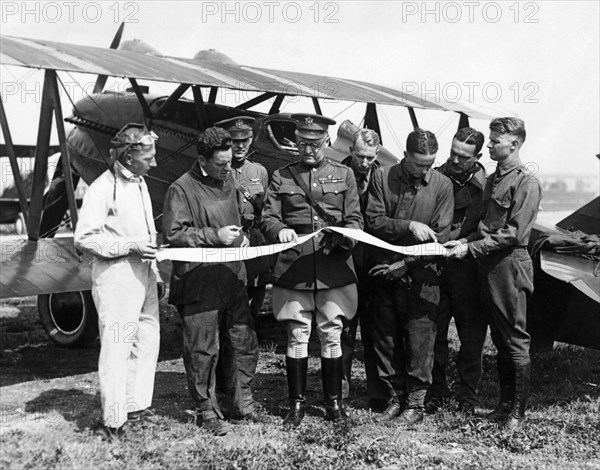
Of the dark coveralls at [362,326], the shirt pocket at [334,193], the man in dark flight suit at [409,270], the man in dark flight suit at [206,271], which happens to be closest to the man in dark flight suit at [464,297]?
the man in dark flight suit at [409,270]

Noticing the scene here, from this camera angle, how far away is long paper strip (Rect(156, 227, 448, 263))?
4.70 meters

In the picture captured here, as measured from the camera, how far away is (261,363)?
23.5 ft

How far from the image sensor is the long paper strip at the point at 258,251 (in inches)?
185

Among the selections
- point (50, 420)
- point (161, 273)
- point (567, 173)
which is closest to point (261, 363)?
point (161, 273)

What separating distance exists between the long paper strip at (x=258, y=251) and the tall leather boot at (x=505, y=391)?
36.3 inches

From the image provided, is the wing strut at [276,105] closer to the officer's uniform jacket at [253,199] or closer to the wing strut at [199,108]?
the wing strut at [199,108]

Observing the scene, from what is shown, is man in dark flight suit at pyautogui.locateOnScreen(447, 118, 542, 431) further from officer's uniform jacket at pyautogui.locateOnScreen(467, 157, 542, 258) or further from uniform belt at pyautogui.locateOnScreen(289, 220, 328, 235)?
uniform belt at pyautogui.locateOnScreen(289, 220, 328, 235)

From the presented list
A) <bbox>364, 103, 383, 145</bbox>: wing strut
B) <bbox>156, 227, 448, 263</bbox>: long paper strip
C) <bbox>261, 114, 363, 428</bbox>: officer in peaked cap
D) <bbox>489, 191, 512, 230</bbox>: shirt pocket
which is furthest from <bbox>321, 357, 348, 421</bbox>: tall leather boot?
<bbox>364, 103, 383, 145</bbox>: wing strut

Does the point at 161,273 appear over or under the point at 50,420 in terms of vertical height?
over

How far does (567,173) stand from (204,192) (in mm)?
138124

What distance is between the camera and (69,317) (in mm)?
7918

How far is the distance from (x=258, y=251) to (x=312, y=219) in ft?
1.58

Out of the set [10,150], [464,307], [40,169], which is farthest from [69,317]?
[464,307]

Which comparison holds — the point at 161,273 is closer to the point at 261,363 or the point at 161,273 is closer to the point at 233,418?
the point at 261,363
